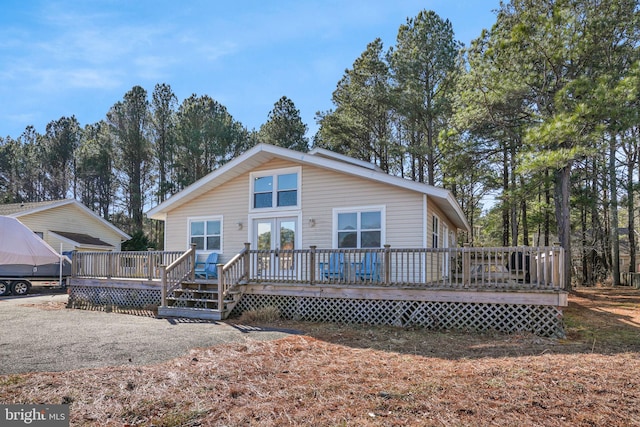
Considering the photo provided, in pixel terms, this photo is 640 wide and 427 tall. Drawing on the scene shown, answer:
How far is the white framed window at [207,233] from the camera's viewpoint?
12500 millimetres

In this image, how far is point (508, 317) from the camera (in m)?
8.02

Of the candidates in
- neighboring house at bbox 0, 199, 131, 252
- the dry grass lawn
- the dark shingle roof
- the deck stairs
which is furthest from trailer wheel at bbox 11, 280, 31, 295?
the dry grass lawn

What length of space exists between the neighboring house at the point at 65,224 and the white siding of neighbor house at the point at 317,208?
1094 centimetres

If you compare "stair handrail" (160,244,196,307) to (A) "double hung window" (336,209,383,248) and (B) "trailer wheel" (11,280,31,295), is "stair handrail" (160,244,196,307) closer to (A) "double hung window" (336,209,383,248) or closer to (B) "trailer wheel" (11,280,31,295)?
(A) "double hung window" (336,209,383,248)

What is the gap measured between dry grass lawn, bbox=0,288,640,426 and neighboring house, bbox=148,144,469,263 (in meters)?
4.31

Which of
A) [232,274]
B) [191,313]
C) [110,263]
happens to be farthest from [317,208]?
[110,263]

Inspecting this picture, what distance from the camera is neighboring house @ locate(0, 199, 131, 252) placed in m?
20.0

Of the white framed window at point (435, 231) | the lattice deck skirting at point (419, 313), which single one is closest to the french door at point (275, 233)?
the lattice deck skirting at point (419, 313)

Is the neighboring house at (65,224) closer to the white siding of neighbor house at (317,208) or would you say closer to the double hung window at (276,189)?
the white siding of neighbor house at (317,208)

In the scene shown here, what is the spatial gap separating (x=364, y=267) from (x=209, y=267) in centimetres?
523

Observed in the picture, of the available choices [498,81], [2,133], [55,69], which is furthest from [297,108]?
[2,133]

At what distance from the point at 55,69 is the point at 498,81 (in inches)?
558

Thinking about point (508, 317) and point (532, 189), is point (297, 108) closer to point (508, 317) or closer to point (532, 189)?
point (532, 189)

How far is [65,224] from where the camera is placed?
21.9 metres
